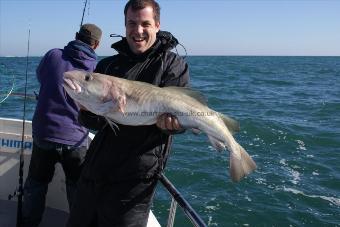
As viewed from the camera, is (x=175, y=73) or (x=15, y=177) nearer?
(x=175, y=73)

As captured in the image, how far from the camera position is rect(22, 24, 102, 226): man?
466 centimetres

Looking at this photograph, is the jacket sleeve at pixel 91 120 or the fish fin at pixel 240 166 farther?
the jacket sleeve at pixel 91 120

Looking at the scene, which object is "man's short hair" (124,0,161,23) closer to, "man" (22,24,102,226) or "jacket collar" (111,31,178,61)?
"jacket collar" (111,31,178,61)

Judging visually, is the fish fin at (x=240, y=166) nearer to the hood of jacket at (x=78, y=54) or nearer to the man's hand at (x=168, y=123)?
the man's hand at (x=168, y=123)

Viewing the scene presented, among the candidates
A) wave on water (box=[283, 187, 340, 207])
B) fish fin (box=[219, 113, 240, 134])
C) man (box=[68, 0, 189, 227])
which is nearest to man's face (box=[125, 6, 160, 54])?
man (box=[68, 0, 189, 227])

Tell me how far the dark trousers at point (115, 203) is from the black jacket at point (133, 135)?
8 centimetres

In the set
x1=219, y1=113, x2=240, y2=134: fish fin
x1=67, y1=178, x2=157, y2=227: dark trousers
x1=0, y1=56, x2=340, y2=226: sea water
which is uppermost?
x1=219, y1=113, x2=240, y2=134: fish fin

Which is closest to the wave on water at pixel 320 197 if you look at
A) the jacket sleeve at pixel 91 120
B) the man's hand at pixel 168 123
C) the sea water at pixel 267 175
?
the sea water at pixel 267 175

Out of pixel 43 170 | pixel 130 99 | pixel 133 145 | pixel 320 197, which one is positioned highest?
pixel 130 99

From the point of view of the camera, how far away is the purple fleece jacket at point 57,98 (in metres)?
4.64

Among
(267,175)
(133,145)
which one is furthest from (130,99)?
(267,175)

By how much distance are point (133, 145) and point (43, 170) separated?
212 cm

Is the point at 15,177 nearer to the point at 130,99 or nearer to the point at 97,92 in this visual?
the point at 97,92

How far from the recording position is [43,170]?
5.00m
